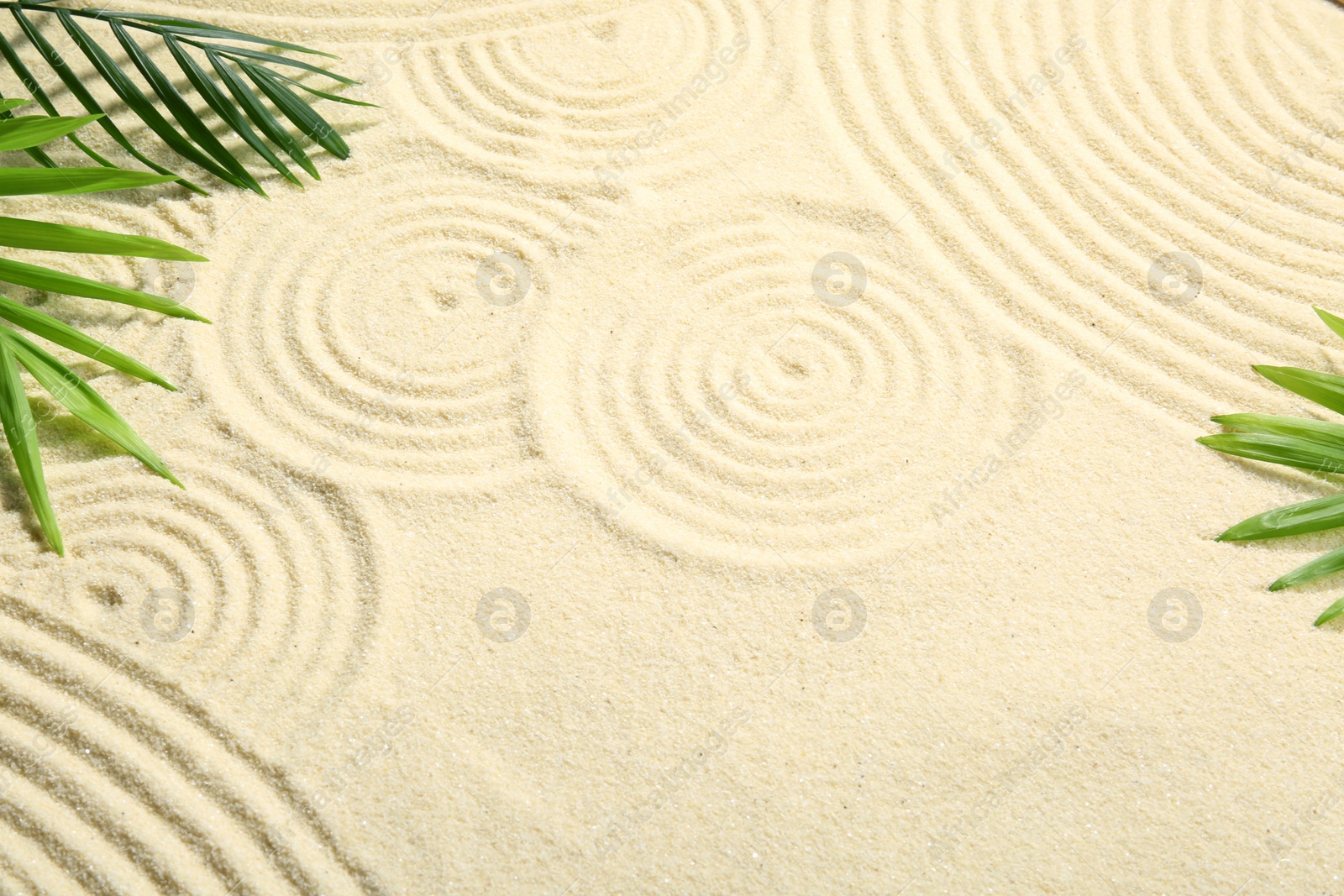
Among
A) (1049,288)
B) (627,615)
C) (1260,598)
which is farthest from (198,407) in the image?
(1260,598)

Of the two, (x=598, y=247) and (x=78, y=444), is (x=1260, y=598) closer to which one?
(x=598, y=247)

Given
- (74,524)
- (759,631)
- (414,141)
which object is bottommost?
(74,524)

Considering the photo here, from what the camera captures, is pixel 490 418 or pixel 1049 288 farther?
pixel 1049 288

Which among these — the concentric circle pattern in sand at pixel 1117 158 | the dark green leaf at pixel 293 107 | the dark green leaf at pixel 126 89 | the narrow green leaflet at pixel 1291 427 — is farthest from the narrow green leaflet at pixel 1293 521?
the dark green leaf at pixel 126 89

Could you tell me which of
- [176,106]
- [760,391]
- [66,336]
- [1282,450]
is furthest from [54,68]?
[1282,450]

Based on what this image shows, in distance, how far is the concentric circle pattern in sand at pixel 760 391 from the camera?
193 centimetres

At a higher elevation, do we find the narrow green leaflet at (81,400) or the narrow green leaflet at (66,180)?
the narrow green leaflet at (66,180)

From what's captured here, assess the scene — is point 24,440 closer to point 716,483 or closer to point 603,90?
point 716,483

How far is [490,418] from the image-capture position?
202cm

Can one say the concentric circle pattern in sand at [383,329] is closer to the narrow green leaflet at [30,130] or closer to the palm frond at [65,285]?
the palm frond at [65,285]

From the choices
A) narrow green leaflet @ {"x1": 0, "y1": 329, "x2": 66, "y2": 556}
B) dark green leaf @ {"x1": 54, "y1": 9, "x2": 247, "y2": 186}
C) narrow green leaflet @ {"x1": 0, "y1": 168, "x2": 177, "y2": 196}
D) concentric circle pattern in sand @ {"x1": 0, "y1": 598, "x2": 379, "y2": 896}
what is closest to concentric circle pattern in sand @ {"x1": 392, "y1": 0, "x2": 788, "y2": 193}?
dark green leaf @ {"x1": 54, "y1": 9, "x2": 247, "y2": 186}

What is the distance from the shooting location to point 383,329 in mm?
2117

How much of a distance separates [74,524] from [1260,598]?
2.15 m

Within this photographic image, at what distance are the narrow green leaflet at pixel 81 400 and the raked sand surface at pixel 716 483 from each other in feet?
0.40
